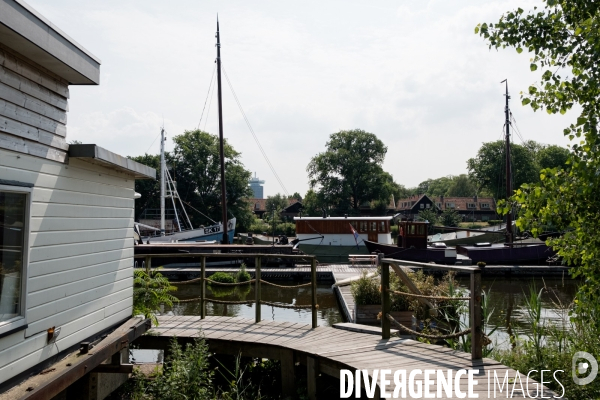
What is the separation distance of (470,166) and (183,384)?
65.7 meters

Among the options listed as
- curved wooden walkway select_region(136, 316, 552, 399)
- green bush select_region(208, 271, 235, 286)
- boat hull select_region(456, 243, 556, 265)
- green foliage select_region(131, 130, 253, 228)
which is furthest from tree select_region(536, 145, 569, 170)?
curved wooden walkway select_region(136, 316, 552, 399)

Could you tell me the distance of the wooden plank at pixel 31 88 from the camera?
4.29m

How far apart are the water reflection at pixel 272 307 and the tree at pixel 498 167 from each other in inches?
1733

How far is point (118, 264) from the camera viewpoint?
643 centimetres

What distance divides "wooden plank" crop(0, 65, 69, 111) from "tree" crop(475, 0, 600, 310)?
4211 mm

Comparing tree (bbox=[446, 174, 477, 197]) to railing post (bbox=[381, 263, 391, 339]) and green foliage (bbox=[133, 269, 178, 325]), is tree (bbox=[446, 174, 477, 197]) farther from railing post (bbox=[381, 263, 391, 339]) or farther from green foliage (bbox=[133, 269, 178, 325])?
green foliage (bbox=[133, 269, 178, 325])

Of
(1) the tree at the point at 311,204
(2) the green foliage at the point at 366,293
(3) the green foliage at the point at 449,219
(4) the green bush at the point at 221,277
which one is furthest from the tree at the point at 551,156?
(2) the green foliage at the point at 366,293

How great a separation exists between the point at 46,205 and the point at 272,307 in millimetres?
11875

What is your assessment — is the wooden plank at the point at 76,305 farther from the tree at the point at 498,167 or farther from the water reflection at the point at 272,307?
the tree at the point at 498,167

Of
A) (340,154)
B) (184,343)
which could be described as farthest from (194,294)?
(340,154)

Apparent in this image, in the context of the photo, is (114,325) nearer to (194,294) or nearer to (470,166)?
(194,294)

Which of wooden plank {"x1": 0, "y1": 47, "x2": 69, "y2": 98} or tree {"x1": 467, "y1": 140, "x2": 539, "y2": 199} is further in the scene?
tree {"x1": 467, "y1": 140, "x2": 539, "y2": 199}

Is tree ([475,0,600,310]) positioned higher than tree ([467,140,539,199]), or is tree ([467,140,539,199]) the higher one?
tree ([467,140,539,199])

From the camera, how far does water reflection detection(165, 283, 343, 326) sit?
14.7 meters
